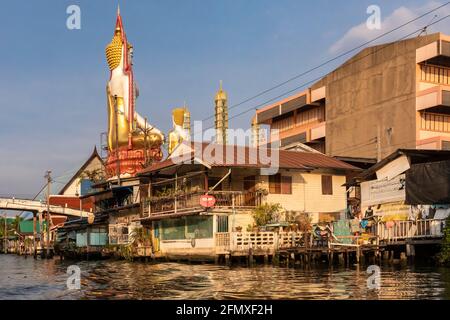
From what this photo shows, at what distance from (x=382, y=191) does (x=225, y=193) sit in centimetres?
930

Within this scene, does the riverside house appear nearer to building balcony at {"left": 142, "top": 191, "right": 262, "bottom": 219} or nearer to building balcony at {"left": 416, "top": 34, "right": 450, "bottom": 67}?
building balcony at {"left": 142, "top": 191, "right": 262, "bottom": 219}

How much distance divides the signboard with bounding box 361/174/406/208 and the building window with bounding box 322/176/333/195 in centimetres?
421

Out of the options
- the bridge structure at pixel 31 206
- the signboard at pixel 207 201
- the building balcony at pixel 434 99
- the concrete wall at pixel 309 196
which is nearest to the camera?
the signboard at pixel 207 201

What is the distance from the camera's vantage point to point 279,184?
4191 centimetres

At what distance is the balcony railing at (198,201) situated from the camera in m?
39.2

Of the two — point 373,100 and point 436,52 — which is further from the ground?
point 436,52

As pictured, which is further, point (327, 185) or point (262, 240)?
point (327, 185)

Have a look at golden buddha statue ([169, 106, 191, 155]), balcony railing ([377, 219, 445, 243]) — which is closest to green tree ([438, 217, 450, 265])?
balcony railing ([377, 219, 445, 243])

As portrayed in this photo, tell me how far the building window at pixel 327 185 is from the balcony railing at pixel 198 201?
5673 mm

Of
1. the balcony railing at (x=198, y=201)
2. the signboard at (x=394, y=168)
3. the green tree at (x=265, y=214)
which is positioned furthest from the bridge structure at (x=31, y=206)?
the signboard at (x=394, y=168)

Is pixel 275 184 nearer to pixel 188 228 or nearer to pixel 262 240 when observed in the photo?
pixel 262 240

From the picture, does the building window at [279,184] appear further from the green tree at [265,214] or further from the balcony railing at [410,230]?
the balcony railing at [410,230]

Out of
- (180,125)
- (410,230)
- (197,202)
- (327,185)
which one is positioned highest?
(180,125)

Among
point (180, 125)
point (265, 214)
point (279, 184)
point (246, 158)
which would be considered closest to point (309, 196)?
point (279, 184)
